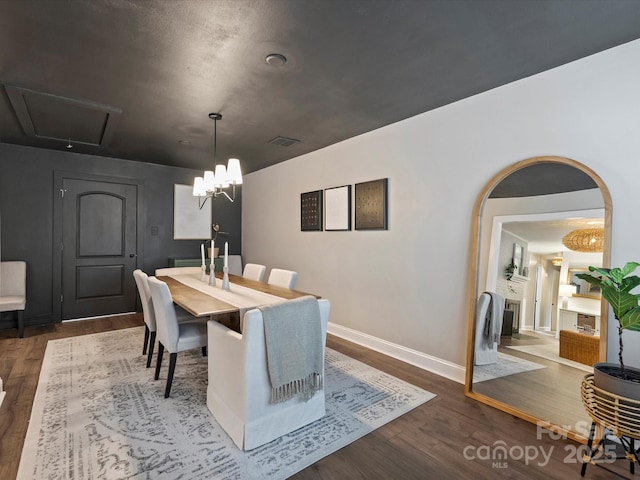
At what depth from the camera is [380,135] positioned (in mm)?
3494

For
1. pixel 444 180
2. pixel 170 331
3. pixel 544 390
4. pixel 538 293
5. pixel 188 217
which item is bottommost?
pixel 544 390

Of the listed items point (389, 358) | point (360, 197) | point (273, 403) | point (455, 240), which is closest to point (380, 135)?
point (360, 197)

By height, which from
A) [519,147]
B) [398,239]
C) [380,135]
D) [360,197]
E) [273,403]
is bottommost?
[273,403]

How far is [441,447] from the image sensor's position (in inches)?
76.9

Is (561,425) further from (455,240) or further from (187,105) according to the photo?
(187,105)

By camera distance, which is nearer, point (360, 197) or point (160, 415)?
point (160, 415)

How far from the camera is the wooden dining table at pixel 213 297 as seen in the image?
2.26m

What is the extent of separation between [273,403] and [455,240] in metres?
1.98

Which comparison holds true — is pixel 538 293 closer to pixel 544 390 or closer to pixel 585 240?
pixel 585 240

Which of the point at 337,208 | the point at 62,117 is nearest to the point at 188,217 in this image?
the point at 62,117

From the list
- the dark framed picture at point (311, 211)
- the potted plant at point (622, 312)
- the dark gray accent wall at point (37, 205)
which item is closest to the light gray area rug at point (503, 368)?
the potted plant at point (622, 312)

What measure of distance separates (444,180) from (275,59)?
68.7 inches

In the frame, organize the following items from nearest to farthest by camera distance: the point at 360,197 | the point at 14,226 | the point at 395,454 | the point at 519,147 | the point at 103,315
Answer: the point at 395,454 → the point at 519,147 → the point at 360,197 → the point at 14,226 → the point at 103,315

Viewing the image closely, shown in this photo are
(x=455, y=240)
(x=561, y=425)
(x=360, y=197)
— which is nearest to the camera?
(x=561, y=425)
